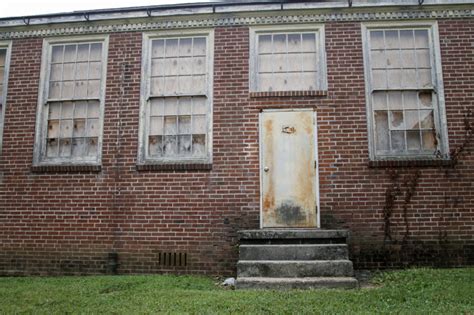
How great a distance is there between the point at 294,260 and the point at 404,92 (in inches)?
147

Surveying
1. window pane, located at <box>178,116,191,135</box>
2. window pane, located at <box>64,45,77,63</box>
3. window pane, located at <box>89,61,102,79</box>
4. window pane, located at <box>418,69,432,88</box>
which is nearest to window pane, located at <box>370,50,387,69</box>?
window pane, located at <box>418,69,432,88</box>

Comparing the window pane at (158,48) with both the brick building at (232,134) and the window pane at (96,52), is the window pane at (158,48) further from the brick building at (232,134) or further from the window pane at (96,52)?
the window pane at (96,52)

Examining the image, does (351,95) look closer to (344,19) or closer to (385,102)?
(385,102)

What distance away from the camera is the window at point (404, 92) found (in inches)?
290

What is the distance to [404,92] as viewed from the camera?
7.54 metres

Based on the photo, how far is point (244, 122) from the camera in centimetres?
758

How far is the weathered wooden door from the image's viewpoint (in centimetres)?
724

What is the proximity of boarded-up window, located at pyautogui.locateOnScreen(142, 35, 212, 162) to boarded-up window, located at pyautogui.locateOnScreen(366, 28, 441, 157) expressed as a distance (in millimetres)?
3083

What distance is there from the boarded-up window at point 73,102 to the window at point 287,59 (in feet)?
9.84

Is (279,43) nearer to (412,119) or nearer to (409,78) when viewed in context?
(409,78)

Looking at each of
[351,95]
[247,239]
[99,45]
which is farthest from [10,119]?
[351,95]

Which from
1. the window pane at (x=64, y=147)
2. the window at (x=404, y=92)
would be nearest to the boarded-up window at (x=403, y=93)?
the window at (x=404, y=92)

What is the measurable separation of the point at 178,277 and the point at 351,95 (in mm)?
4394

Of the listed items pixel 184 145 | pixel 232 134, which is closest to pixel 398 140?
pixel 232 134
